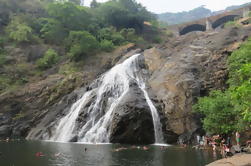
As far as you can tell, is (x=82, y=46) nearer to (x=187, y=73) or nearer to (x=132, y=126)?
(x=187, y=73)

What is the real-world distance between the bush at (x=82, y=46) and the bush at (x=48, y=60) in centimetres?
262

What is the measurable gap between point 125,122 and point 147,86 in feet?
25.4

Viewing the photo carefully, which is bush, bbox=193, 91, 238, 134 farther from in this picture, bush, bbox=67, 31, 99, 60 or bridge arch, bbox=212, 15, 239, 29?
bridge arch, bbox=212, 15, 239, 29

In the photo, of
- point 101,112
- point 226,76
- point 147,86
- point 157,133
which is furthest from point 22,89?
point 226,76

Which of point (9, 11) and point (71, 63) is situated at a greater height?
point (9, 11)

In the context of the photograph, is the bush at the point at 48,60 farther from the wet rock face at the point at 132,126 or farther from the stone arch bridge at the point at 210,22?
the stone arch bridge at the point at 210,22

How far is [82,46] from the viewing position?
4803 centimetres

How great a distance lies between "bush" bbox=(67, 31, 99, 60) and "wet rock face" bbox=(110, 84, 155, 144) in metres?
22.4

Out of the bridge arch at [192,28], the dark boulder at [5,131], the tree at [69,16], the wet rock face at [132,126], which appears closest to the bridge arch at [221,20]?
the bridge arch at [192,28]

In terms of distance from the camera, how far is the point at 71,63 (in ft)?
157

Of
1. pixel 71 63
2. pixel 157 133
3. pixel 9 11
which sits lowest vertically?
pixel 157 133

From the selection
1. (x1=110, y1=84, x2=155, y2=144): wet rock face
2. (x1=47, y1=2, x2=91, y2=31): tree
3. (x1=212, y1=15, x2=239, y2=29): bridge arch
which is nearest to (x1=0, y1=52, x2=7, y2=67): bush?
(x1=47, y1=2, x2=91, y2=31): tree

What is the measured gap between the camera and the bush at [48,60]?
47.8 meters

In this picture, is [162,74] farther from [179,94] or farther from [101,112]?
[101,112]
